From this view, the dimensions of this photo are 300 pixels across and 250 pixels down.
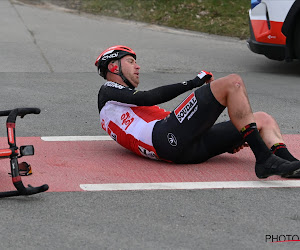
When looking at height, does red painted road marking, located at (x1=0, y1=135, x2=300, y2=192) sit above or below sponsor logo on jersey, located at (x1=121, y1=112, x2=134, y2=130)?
below

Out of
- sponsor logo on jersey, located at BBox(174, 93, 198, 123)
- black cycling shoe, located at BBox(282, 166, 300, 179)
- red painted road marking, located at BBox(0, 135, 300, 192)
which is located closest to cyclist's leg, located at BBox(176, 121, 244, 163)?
red painted road marking, located at BBox(0, 135, 300, 192)

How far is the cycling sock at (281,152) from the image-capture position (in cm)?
594

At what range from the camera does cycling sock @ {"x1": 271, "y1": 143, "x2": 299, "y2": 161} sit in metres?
5.94

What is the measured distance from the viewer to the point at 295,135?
7586mm

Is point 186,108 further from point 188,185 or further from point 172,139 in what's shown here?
point 188,185

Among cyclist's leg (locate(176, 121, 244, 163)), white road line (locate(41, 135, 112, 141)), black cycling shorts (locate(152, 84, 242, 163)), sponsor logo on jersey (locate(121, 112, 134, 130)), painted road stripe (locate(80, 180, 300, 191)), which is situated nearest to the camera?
painted road stripe (locate(80, 180, 300, 191))

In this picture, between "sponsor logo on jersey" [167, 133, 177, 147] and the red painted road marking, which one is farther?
"sponsor logo on jersey" [167, 133, 177, 147]

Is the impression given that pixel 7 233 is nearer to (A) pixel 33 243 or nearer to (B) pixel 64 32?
(A) pixel 33 243

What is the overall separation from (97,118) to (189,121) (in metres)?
2.38

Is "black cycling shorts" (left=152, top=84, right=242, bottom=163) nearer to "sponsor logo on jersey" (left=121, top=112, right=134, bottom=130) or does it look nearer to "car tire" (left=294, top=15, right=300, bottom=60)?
"sponsor logo on jersey" (left=121, top=112, right=134, bottom=130)

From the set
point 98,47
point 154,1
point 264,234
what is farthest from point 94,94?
point 154,1

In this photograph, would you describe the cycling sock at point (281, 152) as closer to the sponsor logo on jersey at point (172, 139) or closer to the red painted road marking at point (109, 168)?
the red painted road marking at point (109, 168)

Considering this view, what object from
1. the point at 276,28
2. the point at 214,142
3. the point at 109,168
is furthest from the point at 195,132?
the point at 276,28

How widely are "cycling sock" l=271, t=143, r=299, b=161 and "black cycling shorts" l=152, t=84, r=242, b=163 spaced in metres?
0.30
